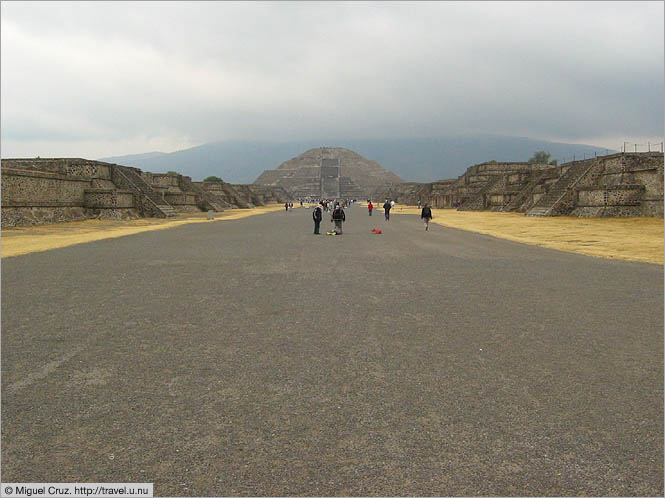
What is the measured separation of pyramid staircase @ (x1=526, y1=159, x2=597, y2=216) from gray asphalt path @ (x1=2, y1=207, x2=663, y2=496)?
2589 centimetres

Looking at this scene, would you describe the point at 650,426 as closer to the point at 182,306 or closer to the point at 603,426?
the point at 603,426

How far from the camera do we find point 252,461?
261 cm

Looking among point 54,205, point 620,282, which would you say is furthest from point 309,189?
point 620,282

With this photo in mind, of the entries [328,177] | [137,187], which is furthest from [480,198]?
[328,177]

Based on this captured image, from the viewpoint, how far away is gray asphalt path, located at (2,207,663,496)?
99.4 inches

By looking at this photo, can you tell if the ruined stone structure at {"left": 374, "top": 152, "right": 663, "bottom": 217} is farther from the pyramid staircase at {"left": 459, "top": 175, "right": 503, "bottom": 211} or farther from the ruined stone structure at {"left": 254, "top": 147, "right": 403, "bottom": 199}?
the ruined stone structure at {"left": 254, "top": 147, "right": 403, "bottom": 199}

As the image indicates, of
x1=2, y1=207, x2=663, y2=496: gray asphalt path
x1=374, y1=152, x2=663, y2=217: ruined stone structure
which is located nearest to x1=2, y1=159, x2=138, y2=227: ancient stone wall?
x1=2, y1=207, x2=663, y2=496: gray asphalt path

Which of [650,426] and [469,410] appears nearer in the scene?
[650,426]

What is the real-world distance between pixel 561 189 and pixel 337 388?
111ft

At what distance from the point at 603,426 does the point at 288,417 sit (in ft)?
7.22

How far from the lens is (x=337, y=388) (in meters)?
3.60

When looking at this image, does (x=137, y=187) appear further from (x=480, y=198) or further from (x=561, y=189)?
(x=480, y=198)

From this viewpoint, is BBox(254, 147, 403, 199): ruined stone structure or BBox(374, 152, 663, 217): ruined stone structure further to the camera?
BBox(254, 147, 403, 199): ruined stone structure

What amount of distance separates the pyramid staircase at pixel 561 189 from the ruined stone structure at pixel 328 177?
3092 inches
